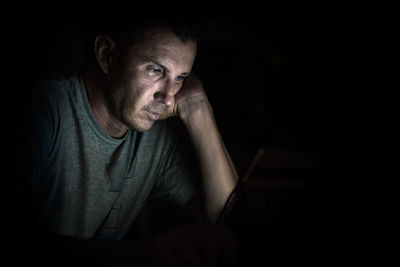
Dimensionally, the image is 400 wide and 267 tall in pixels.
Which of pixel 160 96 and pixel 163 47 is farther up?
pixel 163 47

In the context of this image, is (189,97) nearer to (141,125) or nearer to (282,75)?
(141,125)

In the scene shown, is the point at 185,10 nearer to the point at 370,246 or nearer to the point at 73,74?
the point at 73,74

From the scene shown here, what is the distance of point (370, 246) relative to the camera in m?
0.91

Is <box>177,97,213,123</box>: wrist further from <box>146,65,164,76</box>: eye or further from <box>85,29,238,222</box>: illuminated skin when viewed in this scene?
<box>146,65,164,76</box>: eye

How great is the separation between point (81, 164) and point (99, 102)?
19cm

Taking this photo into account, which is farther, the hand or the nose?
the hand

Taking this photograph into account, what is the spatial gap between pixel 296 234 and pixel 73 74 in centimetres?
77

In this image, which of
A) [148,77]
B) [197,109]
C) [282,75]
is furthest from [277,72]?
[148,77]

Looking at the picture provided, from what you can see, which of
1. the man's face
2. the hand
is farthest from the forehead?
the hand

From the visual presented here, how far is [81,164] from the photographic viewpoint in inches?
34.8

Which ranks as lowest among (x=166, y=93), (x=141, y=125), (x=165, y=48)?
(x=141, y=125)

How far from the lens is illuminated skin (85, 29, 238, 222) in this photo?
87cm

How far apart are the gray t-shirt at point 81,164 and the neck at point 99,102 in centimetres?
3

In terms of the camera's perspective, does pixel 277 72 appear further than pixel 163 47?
Yes
